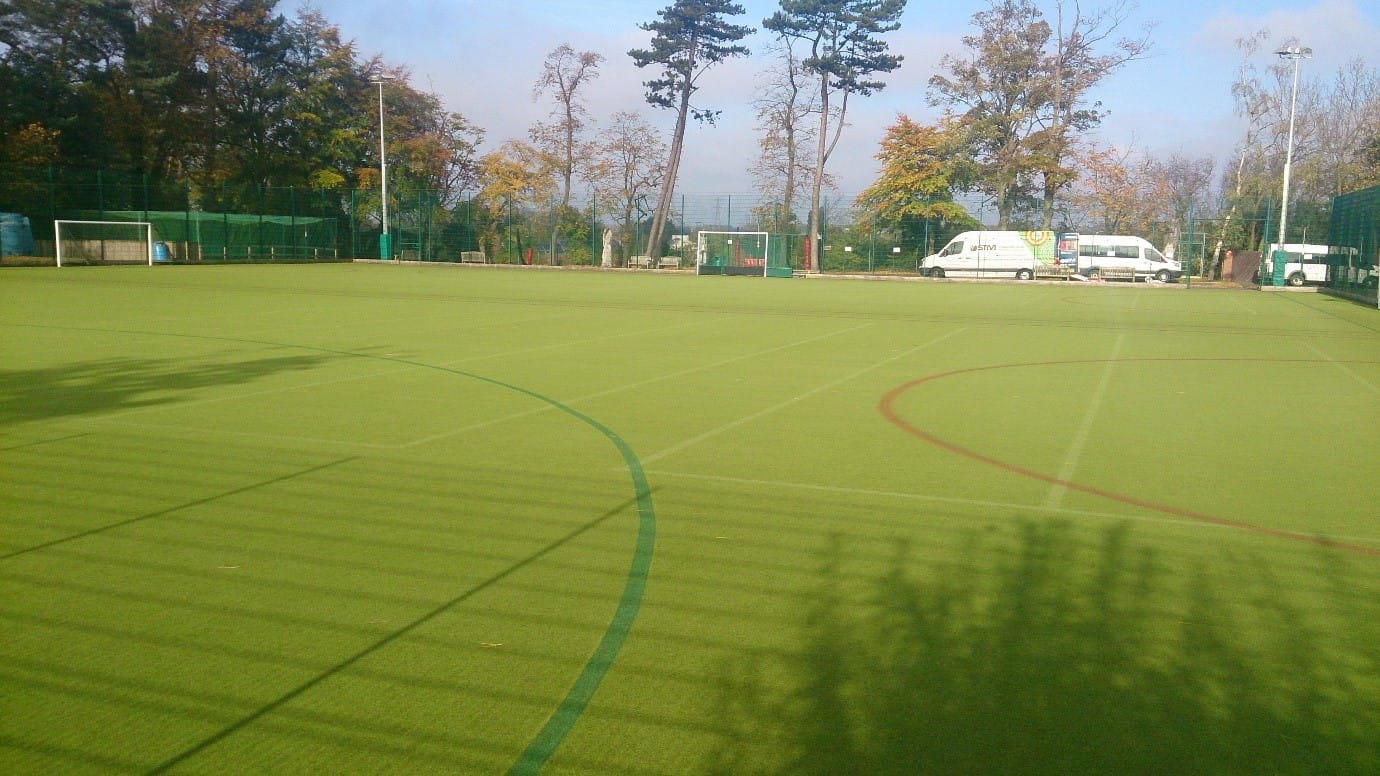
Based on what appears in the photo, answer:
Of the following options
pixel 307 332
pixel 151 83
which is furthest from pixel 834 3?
pixel 307 332

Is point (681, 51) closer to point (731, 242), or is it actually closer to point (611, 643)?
point (731, 242)

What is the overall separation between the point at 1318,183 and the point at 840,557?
57.6 m

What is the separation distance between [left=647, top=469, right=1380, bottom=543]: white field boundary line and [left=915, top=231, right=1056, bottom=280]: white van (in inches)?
1557

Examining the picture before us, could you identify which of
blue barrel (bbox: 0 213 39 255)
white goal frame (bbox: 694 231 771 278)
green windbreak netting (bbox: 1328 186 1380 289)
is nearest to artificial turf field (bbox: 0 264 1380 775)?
green windbreak netting (bbox: 1328 186 1380 289)

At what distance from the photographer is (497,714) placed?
10.5 ft

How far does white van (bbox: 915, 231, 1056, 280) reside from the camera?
43406 millimetres

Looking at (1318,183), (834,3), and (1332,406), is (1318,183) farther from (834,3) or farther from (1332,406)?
(1332,406)

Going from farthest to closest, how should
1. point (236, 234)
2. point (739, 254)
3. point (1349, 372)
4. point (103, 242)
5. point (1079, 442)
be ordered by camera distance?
point (739, 254)
point (236, 234)
point (103, 242)
point (1349, 372)
point (1079, 442)

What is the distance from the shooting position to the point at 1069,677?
3551mm

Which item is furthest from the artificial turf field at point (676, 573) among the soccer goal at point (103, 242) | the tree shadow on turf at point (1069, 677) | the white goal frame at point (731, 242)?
the white goal frame at point (731, 242)

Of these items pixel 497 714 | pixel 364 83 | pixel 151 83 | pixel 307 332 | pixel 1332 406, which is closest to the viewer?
pixel 497 714

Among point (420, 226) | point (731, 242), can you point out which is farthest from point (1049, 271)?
point (420, 226)

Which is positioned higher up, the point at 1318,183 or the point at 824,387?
the point at 1318,183

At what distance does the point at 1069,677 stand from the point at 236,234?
42864 millimetres
